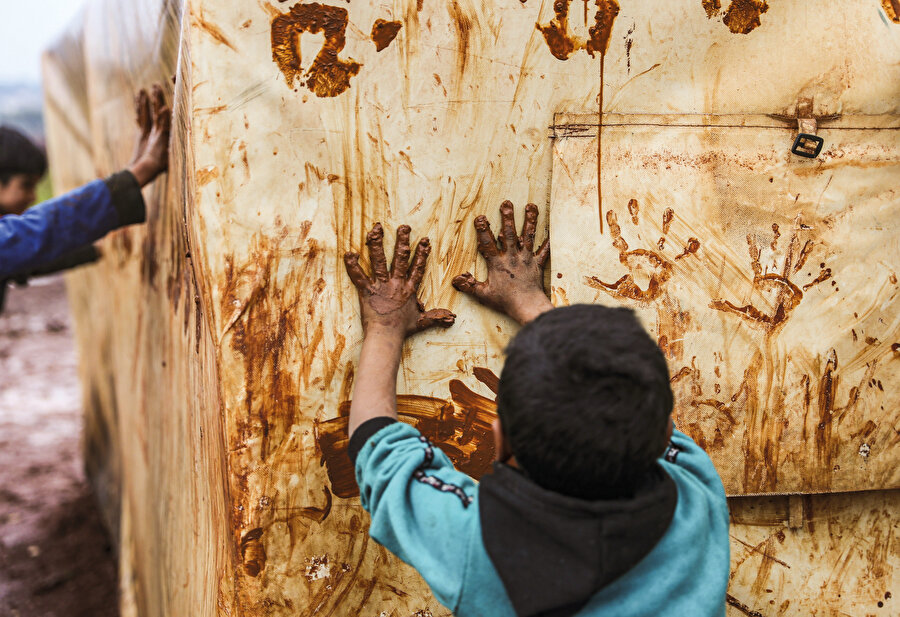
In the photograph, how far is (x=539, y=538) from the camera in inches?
34.2

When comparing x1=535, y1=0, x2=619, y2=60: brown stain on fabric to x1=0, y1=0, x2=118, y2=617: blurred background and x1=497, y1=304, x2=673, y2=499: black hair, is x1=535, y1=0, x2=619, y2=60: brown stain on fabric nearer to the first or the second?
x1=497, y1=304, x2=673, y2=499: black hair

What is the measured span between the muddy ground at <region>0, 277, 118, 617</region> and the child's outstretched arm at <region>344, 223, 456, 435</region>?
247 centimetres

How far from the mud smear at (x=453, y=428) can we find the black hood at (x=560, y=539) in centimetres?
56

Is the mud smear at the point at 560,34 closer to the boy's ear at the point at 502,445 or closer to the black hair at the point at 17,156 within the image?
the boy's ear at the point at 502,445

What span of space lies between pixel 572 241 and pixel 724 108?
1.38 feet

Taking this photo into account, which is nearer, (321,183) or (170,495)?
(321,183)

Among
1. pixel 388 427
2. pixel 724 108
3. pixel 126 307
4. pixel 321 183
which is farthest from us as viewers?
pixel 126 307

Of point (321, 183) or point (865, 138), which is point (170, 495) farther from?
point (865, 138)

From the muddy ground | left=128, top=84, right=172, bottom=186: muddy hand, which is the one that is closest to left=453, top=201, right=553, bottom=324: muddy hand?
left=128, top=84, right=172, bottom=186: muddy hand

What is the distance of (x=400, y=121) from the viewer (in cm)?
138

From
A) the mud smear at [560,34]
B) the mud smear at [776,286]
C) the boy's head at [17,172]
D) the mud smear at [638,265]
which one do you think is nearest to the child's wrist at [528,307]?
the mud smear at [638,265]

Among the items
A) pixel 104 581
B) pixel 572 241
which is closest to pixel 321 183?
pixel 572 241

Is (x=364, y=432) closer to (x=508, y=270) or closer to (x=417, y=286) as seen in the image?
(x=417, y=286)

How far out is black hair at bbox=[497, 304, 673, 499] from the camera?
843mm
